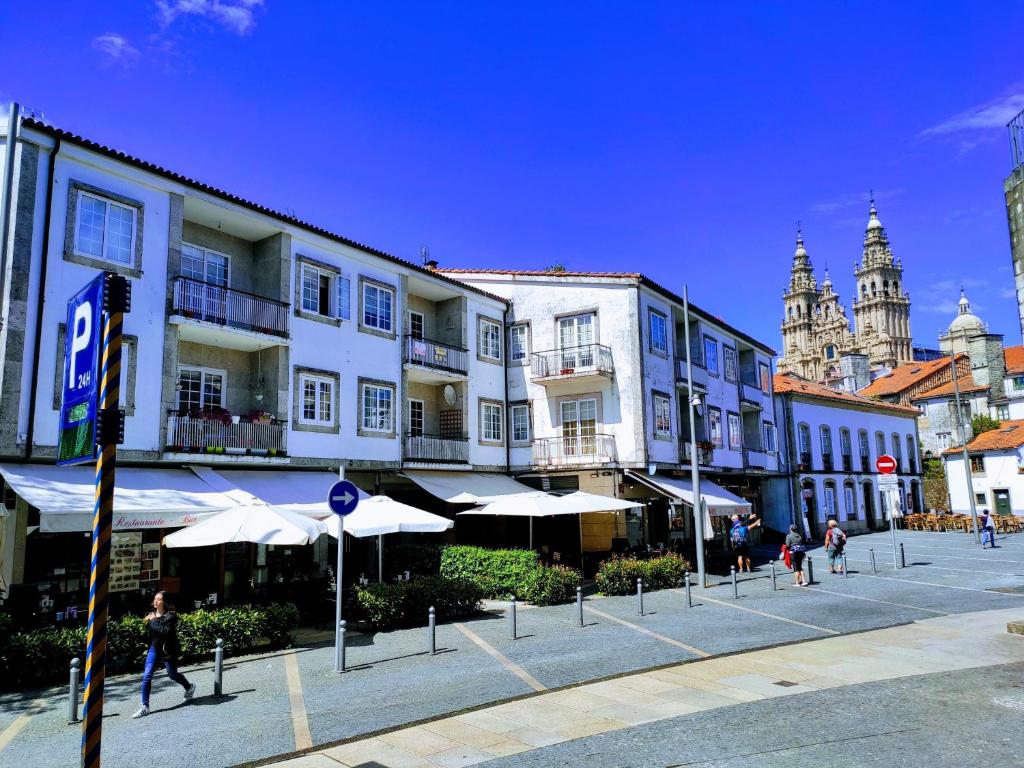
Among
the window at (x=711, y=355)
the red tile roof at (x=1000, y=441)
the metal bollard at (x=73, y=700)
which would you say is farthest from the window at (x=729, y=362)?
the metal bollard at (x=73, y=700)

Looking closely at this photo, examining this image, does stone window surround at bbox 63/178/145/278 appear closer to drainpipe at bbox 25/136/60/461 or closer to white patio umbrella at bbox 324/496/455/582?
drainpipe at bbox 25/136/60/461

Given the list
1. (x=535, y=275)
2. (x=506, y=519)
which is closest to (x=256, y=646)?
(x=506, y=519)

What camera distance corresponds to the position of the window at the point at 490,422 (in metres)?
26.8

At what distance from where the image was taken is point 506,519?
90.5 feet

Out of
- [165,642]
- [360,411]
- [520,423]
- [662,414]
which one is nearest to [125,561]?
[360,411]

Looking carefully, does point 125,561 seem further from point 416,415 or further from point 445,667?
point 416,415

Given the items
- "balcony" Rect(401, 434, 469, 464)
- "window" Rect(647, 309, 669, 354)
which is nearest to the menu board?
"balcony" Rect(401, 434, 469, 464)

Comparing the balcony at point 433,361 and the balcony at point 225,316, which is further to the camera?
the balcony at point 433,361

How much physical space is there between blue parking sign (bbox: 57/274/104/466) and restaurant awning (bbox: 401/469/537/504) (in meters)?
16.2

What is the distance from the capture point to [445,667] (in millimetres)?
11688

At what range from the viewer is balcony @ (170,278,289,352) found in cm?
1755

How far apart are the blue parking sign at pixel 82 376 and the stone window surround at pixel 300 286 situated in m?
14.2

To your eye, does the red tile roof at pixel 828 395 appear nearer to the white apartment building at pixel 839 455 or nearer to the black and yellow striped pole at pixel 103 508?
the white apartment building at pixel 839 455

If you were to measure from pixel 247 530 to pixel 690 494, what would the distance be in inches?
630
